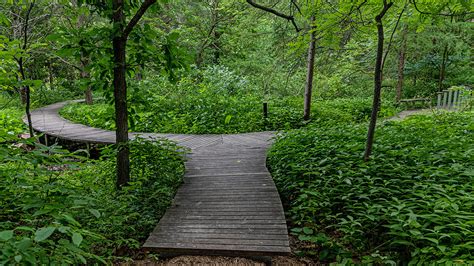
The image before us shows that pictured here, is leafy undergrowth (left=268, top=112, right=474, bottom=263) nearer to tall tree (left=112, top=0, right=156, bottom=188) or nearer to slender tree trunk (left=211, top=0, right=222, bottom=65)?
tall tree (left=112, top=0, right=156, bottom=188)

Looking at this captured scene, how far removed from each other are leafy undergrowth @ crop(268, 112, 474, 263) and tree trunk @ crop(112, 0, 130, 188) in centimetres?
264

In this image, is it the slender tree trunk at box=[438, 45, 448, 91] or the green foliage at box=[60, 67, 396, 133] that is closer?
the green foliage at box=[60, 67, 396, 133]

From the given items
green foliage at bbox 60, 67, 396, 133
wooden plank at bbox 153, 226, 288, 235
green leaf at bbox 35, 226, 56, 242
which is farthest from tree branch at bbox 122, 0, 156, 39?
green foliage at bbox 60, 67, 396, 133

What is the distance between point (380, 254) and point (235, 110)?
8172 millimetres

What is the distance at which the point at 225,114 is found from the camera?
1046 cm

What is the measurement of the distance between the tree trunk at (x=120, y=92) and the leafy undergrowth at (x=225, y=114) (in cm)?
444

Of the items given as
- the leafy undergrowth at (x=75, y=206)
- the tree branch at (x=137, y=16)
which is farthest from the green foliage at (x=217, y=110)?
the tree branch at (x=137, y=16)

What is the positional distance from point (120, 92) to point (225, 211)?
2.42 metres

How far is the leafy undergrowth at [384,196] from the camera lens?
272 centimetres

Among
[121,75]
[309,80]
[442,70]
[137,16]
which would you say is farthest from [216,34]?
[442,70]

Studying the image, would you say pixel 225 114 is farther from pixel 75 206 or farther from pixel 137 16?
pixel 75 206

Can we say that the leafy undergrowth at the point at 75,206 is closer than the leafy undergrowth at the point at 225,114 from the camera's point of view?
Yes

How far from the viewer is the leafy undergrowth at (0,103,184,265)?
72.1 inches

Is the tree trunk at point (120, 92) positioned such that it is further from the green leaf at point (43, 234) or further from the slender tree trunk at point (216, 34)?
the slender tree trunk at point (216, 34)
